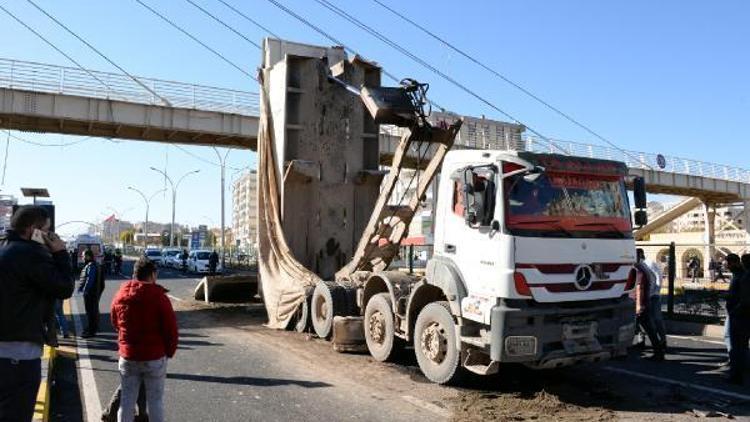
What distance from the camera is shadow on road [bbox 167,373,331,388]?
785cm

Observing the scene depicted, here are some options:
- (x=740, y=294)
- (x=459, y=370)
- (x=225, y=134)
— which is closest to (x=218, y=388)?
(x=459, y=370)

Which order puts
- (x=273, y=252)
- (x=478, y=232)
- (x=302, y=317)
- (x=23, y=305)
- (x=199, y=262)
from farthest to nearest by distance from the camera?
(x=199, y=262)
(x=273, y=252)
(x=302, y=317)
(x=478, y=232)
(x=23, y=305)

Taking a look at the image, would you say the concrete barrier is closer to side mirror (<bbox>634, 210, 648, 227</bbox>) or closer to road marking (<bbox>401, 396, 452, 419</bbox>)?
road marking (<bbox>401, 396, 452, 419</bbox>)

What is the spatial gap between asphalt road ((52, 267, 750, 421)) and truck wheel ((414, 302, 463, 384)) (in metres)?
0.19

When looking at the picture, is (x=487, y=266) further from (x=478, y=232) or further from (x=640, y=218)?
(x=640, y=218)

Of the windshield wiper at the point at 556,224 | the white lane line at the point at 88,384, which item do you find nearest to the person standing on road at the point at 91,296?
the white lane line at the point at 88,384

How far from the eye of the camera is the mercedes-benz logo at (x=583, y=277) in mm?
7129

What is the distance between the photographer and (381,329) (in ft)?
30.8

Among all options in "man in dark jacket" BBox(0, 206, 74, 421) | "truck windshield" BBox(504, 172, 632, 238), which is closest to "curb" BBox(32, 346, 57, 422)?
"man in dark jacket" BBox(0, 206, 74, 421)

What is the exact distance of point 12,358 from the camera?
3.93m

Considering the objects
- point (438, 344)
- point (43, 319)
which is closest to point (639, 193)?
point (438, 344)

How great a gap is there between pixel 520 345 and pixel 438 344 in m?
1.31

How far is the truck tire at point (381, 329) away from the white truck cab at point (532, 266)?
1111mm

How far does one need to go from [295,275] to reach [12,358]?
8452 mm
